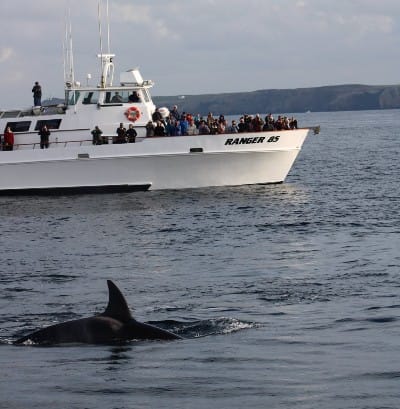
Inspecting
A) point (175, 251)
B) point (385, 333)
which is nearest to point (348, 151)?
point (175, 251)

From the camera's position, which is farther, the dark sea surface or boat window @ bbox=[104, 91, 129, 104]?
boat window @ bbox=[104, 91, 129, 104]

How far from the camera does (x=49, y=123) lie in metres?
46.2

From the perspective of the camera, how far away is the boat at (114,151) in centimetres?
4544

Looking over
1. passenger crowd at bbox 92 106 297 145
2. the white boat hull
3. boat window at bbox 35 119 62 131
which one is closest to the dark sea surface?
the white boat hull

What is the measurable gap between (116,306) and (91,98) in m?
30.5

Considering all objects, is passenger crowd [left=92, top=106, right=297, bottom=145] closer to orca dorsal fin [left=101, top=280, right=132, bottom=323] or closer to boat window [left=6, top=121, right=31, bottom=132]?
boat window [left=6, top=121, right=31, bottom=132]

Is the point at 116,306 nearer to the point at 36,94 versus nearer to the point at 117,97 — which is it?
the point at 117,97

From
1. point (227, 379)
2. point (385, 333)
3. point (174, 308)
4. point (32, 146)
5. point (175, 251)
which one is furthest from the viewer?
point (32, 146)

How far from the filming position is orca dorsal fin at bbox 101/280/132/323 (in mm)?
16594

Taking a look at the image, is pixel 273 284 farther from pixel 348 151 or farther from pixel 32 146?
pixel 348 151

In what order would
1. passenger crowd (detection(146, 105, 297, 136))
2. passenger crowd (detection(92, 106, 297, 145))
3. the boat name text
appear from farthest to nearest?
the boat name text → passenger crowd (detection(146, 105, 297, 136)) → passenger crowd (detection(92, 106, 297, 145))

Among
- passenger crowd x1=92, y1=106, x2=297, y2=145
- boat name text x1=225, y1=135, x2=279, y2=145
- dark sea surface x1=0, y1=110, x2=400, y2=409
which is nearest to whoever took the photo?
dark sea surface x1=0, y1=110, x2=400, y2=409

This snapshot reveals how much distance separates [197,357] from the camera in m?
16.8

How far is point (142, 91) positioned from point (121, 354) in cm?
3139
